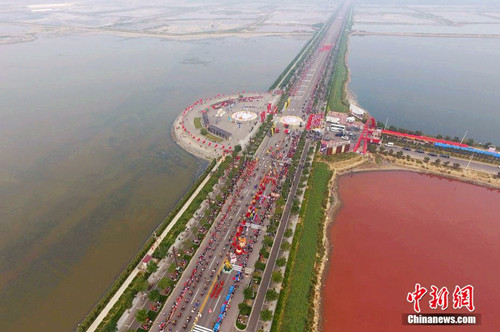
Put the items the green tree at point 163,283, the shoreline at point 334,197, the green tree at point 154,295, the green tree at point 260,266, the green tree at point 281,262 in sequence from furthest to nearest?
the green tree at point 260,266 → the green tree at point 281,262 → the shoreline at point 334,197 → the green tree at point 163,283 → the green tree at point 154,295

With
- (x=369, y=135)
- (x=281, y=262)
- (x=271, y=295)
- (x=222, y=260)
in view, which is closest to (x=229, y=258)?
(x=222, y=260)

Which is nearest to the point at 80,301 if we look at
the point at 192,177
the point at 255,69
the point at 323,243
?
the point at 192,177

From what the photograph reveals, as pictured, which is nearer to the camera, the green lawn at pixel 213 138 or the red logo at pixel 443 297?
the red logo at pixel 443 297

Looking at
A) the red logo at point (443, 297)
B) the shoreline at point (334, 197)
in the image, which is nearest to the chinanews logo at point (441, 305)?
the red logo at point (443, 297)

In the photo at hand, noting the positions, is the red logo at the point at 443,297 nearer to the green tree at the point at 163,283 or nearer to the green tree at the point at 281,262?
the green tree at the point at 281,262

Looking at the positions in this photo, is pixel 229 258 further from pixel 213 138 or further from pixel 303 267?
pixel 213 138

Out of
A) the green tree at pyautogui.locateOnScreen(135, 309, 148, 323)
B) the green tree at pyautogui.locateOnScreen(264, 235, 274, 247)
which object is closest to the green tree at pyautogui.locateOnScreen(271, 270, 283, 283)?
the green tree at pyautogui.locateOnScreen(264, 235, 274, 247)

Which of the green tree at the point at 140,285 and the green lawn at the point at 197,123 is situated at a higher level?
the green lawn at the point at 197,123
